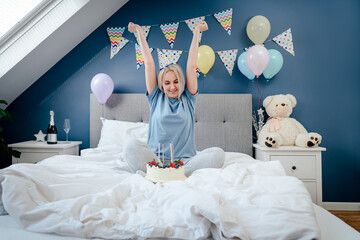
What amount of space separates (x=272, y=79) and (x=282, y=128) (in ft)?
1.91

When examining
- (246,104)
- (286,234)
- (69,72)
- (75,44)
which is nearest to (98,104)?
(69,72)

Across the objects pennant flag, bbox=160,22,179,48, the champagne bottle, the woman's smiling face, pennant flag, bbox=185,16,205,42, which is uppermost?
pennant flag, bbox=185,16,205,42

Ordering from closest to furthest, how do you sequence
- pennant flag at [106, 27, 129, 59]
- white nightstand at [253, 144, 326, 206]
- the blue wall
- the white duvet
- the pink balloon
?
the white duvet, white nightstand at [253, 144, 326, 206], the pink balloon, the blue wall, pennant flag at [106, 27, 129, 59]

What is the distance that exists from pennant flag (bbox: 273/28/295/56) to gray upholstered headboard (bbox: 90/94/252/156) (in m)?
0.67

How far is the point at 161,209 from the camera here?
960 mm

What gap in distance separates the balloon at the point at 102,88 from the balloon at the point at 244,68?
51.8 inches

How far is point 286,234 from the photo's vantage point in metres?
0.76

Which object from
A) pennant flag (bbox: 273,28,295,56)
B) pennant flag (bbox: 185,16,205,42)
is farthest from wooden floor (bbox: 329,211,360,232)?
pennant flag (bbox: 185,16,205,42)

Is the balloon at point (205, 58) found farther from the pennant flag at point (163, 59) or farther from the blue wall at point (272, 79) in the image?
the pennant flag at point (163, 59)

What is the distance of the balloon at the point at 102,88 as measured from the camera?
101 inches

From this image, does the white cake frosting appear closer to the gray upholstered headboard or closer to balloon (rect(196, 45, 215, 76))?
the gray upholstered headboard

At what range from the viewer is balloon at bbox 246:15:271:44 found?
258 centimetres

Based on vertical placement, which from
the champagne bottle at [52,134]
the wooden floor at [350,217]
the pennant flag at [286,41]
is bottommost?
the wooden floor at [350,217]

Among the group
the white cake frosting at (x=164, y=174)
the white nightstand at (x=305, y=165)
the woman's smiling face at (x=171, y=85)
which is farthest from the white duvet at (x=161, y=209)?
the white nightstand at (x=305, y=165)
